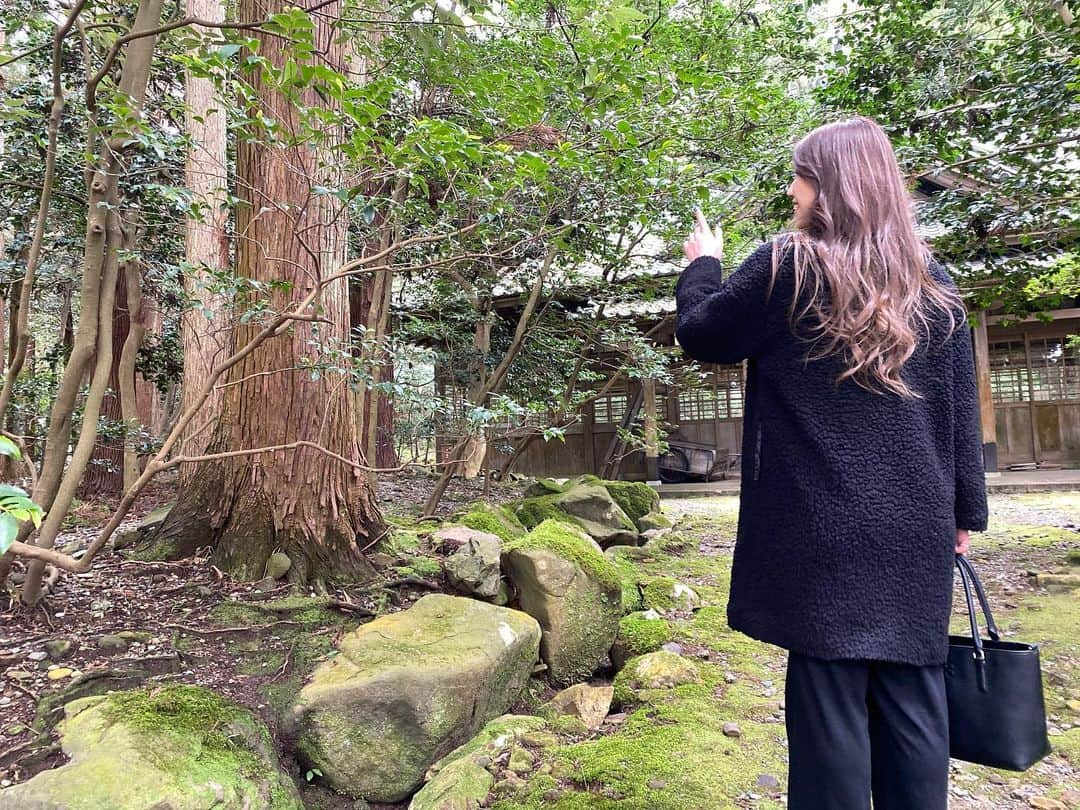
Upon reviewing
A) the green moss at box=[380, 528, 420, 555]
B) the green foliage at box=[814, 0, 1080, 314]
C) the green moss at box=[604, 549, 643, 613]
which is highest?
the green foliage at box=[814, 0, 1080, 314]

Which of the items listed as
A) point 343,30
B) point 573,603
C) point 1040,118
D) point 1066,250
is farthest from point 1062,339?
point 343,30

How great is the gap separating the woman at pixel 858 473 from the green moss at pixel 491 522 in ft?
11.9

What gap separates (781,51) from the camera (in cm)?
639

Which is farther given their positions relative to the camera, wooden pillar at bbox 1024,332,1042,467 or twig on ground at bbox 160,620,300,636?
wooden pillar at bbox 1024,332,1042,467

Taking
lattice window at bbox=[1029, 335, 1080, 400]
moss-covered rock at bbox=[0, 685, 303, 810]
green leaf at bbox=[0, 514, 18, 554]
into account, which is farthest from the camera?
lattice window at bbox=[1029, 335, 1080, 400]

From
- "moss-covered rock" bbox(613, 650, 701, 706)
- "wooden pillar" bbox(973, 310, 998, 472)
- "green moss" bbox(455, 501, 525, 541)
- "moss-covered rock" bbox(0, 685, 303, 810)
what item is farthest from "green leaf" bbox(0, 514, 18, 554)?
"wooden pillar" bbox(973, 310, 998, 472)

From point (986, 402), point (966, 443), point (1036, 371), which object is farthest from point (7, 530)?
point (1036, 371)

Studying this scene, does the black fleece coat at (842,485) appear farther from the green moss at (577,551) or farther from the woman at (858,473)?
the green moss at (577,551)

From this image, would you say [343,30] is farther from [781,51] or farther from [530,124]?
[781,51]

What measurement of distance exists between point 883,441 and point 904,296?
286mm

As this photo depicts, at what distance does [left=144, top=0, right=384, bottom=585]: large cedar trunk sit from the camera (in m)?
3.28

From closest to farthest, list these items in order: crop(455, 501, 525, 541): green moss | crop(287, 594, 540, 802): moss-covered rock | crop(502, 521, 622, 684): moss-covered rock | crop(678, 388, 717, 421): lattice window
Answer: crop(287, 594, 540, 802): moss-covered rock, crop(502, 521, 622, 684): moss-covered rock, crop(455, 501, 525, 541): green moss, crop(678, 388, 717, 421): lattice window

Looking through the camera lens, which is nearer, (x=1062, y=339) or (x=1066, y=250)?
(x=1066, y=250)

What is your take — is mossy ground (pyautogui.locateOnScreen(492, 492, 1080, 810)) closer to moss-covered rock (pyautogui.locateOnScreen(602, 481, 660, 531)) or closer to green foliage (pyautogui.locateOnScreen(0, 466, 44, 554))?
green foliage (pyautogui.locateOnScreen(0, 466, 44, 554))
